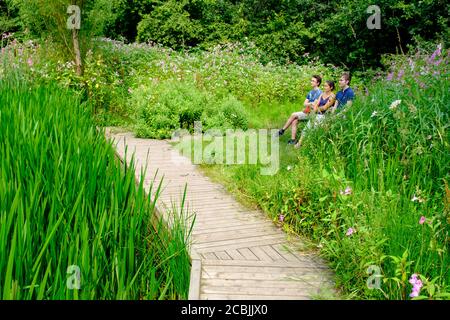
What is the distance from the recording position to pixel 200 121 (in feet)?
27.8

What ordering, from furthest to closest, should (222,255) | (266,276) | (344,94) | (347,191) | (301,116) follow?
(301,116) → (344,94) → (222,255) → (347,191) → (266,276)

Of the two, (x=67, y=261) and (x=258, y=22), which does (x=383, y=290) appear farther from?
(x=258, y=22)

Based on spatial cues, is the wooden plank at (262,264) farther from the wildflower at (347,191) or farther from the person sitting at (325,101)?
the person sitting at (325,101)

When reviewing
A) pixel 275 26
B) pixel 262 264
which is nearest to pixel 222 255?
pixel 262 264

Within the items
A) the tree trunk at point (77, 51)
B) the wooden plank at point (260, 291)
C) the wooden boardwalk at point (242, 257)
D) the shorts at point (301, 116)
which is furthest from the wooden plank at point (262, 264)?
the tree trunk at point (77, 51)

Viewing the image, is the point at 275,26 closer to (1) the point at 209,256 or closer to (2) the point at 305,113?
(2) the point at 305,113

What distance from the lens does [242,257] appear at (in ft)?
11.9

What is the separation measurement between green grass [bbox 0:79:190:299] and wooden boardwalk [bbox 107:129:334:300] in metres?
0.23

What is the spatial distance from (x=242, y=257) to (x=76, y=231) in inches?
57.3

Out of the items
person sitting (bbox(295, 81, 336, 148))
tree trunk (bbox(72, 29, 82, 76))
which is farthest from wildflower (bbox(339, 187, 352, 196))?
tree trunk (bbox(72, 29, 82, 76))

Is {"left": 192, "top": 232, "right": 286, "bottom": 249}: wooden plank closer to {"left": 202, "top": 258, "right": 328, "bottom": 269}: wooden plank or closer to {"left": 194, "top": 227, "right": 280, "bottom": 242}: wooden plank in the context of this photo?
{"left": 194, "top": 227, "right": 280, "bottom": 242}: wooden plank

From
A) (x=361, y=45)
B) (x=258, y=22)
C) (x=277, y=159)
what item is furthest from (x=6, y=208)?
(x=258, y=22)

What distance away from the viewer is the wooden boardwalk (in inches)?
121

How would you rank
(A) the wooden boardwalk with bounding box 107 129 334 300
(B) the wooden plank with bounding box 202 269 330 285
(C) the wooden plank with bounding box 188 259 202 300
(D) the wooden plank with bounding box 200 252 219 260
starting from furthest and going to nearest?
(D) the wooden plank with bounding box 200 252 219 260, (B) the wooden plank with bounding box 202 269 330 285, (A) the wooden boardwalk with bounding box 107 129 334 300, (C) the wooden plank with bounding box 188 259 202 300
